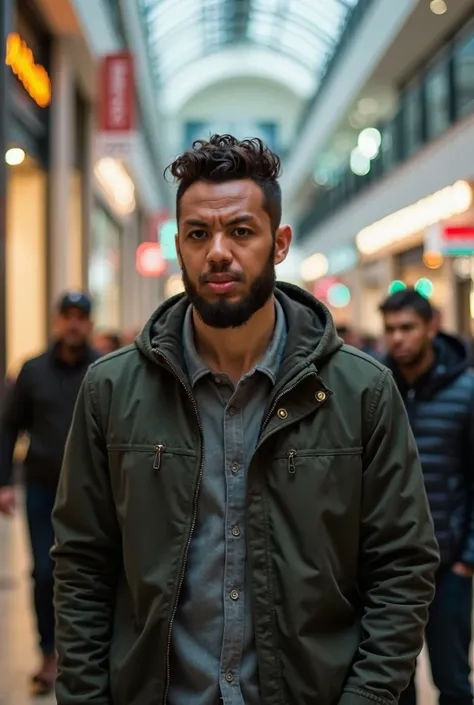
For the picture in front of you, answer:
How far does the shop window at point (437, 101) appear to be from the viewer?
49.0 ft

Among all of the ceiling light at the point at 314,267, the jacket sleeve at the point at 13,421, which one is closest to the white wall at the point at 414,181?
the ceiling light at the point at 314,267

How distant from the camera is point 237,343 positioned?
209 cm

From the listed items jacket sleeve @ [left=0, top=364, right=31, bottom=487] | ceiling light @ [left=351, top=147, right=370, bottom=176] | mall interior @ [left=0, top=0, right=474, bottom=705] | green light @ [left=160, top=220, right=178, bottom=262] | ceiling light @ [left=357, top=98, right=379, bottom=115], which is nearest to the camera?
jacket sleeve @ [left=0, top=364, right=31, bottom=487]

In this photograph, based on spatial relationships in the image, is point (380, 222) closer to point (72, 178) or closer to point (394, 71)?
point (394, 71)

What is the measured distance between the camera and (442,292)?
19.5 m

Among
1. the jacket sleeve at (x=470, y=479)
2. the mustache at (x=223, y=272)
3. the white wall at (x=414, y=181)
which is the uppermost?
the white wall at (x=414, y=181)

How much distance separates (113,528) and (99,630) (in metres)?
0.21

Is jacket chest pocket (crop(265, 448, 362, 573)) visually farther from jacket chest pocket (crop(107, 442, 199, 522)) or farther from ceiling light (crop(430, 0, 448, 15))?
ceiling light (crop(430, 0, 448, 15))

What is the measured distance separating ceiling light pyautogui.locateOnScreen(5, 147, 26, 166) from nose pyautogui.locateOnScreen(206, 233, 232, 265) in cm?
893

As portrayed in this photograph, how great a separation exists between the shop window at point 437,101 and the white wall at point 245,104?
3394 centimetres

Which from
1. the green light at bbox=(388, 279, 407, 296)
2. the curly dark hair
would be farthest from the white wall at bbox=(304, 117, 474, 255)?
the curly dark hair

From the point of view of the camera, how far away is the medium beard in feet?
6.53

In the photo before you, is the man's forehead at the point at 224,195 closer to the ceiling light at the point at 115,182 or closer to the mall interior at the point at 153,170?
the mall interior at the point at 153,170

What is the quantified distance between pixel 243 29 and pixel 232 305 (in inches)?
1803
